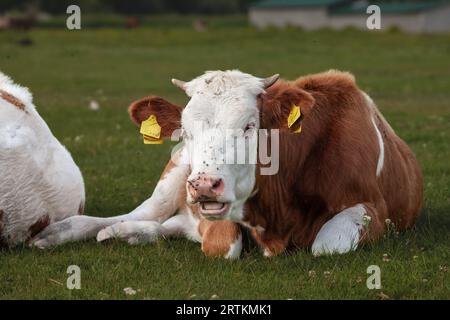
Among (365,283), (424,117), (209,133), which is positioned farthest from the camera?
(424,117)

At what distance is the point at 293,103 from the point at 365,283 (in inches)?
62.5

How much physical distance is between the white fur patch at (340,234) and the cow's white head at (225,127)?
2.14 feet

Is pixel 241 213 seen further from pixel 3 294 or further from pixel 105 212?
pixel 105 212

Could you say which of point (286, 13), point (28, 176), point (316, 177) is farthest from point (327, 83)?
point (286, 13)

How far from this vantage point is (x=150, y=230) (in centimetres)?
846

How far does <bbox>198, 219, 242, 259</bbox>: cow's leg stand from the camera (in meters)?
7.60

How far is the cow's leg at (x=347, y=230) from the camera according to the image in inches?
289

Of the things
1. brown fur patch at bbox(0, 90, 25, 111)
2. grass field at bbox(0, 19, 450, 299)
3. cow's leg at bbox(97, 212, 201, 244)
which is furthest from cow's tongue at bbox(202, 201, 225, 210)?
brown fur patch at bbox(0, 90, 25, 111)

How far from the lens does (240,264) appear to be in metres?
7.22

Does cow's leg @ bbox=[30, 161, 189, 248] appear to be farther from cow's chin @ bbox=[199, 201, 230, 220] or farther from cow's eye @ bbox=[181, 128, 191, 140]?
cow's chin @ bbox=[199, 201, 230, 220]

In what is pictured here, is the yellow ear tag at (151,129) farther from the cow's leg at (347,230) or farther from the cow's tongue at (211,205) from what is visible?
the cow's leg at (347,230)

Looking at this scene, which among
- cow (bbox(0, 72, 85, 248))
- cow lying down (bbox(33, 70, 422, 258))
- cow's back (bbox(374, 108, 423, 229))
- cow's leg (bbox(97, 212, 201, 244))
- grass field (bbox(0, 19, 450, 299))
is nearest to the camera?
grass field (bbox(0, 19, 450, 299))

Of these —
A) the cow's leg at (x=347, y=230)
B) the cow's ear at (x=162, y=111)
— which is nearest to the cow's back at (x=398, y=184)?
the cow's leg at (x=347, y=230)

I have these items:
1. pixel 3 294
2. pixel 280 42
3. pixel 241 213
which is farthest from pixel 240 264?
pixel 280 42
